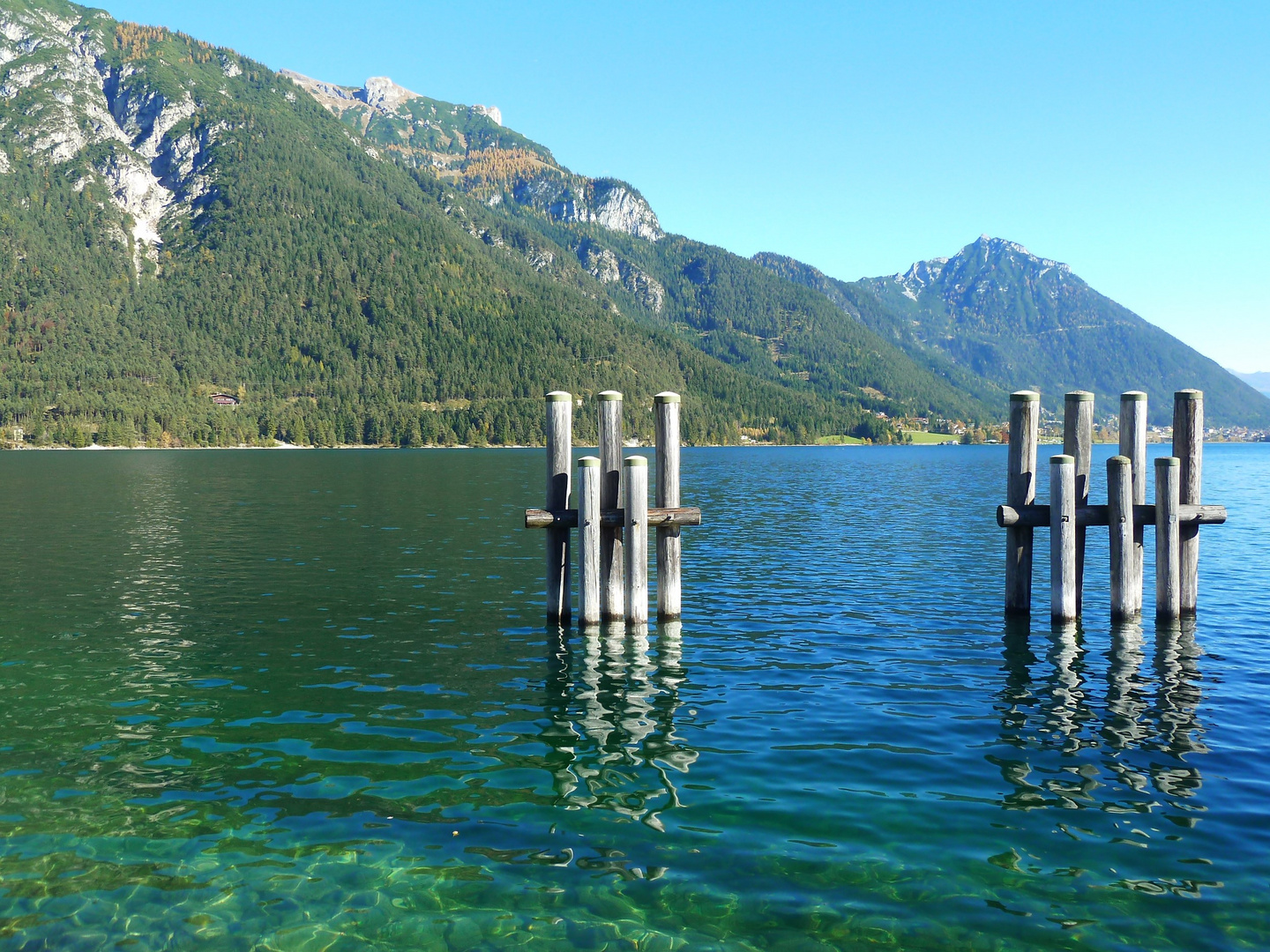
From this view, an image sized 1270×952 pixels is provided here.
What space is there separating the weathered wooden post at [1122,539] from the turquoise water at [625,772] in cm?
107

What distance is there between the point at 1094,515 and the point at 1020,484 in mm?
1903

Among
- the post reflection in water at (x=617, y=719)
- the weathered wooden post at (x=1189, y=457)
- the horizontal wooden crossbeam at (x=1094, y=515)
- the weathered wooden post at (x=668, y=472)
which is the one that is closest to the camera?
the post reflection in water at (x=617, y=719)

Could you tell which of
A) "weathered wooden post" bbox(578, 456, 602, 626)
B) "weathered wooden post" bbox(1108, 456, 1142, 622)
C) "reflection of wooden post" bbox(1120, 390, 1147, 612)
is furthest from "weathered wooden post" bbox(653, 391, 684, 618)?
"reflection of wooden post" bbox(1120, 390, 1147, 612)

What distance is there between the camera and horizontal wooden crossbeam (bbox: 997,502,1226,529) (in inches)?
814

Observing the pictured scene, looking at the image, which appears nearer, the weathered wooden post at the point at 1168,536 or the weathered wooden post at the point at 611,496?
the weathered wooden post at the point at 1168,536

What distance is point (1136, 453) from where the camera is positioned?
20.5 meters

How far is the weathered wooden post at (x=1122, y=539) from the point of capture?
20.0 m

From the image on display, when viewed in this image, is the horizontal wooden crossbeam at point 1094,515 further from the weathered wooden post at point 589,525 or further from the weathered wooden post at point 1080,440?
the weathered wooden post at point 589,525

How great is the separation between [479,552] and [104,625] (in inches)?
678

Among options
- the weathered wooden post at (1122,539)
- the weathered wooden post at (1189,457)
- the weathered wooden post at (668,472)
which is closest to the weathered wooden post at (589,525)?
the weathered wooden post at (668,472)

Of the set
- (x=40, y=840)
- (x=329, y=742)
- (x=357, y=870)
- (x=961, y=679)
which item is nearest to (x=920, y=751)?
(x=961, y=679)

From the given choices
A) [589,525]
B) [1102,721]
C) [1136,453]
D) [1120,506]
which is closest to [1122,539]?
[1120,506]

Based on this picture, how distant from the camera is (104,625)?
76.8ft

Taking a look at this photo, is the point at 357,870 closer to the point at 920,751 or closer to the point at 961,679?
the point at 920,751
